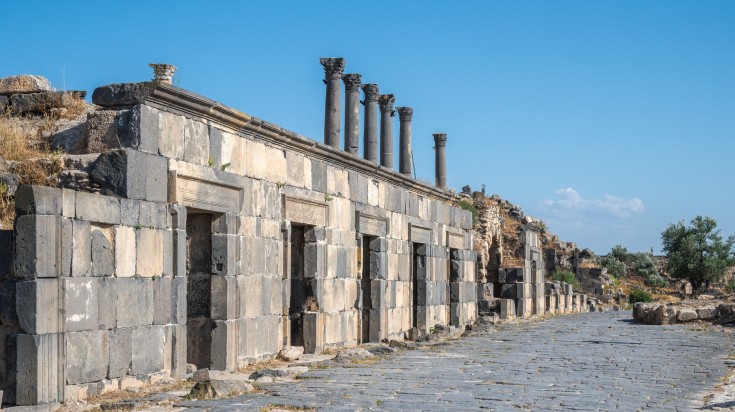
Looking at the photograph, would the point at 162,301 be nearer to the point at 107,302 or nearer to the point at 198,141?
the point at 107,302

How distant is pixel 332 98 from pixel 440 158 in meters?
11.1

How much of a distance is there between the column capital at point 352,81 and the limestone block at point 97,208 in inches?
752

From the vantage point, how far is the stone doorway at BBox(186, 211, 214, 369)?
40.0ft

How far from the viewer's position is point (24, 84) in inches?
485

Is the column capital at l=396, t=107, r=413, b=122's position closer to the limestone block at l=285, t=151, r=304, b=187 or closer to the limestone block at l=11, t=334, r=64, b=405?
the limestone block at l=285, t=151, r=304, b=187

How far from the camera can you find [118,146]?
1036cm

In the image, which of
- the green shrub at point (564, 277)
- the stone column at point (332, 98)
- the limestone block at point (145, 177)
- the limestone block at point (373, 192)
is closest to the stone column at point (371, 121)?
the stone column at point (332, 98)

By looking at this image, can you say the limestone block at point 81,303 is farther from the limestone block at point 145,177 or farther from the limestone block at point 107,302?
the limestone block at point 145,177

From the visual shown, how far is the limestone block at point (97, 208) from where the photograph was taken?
9234 millimetres

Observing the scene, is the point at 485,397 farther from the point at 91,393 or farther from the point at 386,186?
the point at 386,186

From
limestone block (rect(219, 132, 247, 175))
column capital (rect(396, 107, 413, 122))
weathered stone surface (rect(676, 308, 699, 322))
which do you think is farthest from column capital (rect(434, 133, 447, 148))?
limestone block (rect(219, 132, 247, 175))

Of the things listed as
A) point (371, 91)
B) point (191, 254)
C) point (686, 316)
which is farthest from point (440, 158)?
point (191, 254)

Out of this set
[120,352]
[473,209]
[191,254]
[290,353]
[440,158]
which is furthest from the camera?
[440,158]

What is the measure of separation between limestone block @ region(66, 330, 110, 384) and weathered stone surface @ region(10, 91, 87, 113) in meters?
3.76
